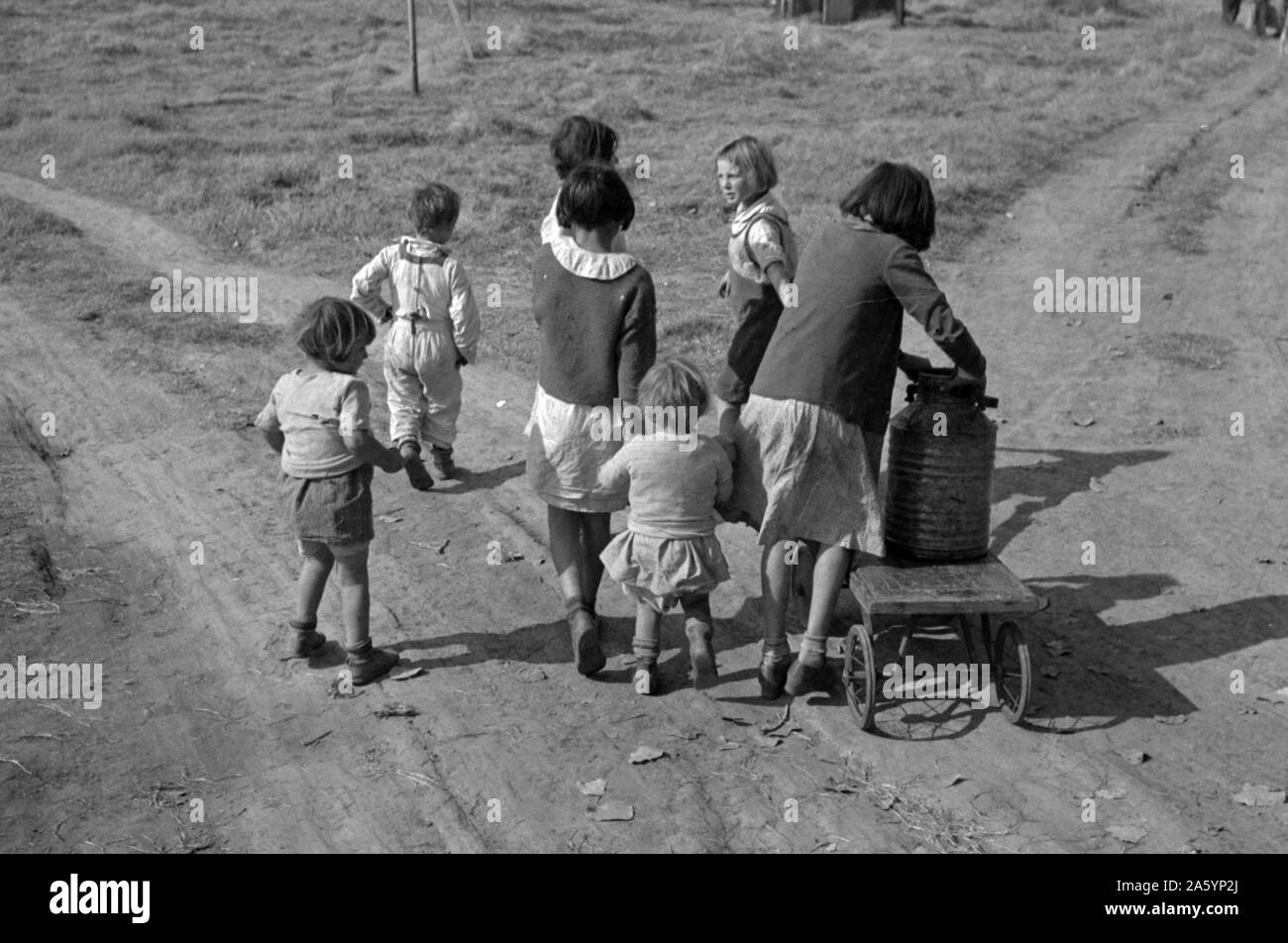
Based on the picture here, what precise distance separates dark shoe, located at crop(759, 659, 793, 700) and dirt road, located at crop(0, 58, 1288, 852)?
70mm

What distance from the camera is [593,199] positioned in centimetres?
521

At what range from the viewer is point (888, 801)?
185 inches

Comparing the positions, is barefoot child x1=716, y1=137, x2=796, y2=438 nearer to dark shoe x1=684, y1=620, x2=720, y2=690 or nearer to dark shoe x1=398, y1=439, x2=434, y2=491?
dark shoe x1=684, y1=620, x2=720, y2=690

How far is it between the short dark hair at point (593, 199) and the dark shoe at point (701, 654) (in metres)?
1.59

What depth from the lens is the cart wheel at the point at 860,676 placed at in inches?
197

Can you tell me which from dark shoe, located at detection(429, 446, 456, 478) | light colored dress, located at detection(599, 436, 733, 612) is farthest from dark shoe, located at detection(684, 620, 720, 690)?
dark shoe, located at detection(429, 446, 456, 478)

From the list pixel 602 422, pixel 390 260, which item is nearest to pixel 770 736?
pixel 602 422

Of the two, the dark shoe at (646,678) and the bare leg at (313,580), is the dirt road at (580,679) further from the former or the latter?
the bare leg at (313,580)

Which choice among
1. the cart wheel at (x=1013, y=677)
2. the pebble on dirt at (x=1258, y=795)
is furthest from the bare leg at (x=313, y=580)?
the pebble on dirt at (x=1258, y=795)

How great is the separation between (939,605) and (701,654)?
939 millimetres

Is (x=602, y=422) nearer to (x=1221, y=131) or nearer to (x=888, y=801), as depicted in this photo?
(x=888, y=801)

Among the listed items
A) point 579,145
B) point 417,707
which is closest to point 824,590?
point 417,707

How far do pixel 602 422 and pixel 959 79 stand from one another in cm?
1920

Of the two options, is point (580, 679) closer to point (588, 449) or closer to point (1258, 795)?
point (588, 449)
